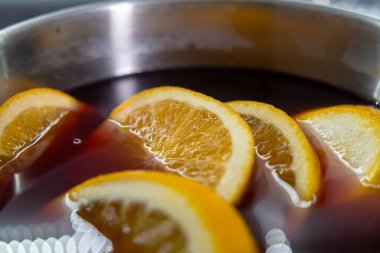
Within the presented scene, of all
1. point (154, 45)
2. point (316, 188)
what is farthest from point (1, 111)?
point (316, 188)

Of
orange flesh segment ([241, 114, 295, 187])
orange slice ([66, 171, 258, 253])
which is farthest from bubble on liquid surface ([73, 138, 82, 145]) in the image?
orange flesh segment ([241, 114, 295, 187])

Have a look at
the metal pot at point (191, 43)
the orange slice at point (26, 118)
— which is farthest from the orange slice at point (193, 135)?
the metal pot at point (191, 43)

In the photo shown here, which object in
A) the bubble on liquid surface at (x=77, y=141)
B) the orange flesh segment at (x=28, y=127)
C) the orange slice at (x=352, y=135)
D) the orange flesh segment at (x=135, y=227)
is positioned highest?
the orange slice at (x=352, y=135)

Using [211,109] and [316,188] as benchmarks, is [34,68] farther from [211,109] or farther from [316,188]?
[316,188]

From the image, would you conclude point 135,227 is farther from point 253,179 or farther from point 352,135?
point 352,135

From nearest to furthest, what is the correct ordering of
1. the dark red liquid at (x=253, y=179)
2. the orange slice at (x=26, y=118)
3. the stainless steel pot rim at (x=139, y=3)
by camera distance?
the dark red liquid at (x=253, y=179) → the orange slice at (x=26, y=118) → the stainless steel pot rim at (x=139, y=3)

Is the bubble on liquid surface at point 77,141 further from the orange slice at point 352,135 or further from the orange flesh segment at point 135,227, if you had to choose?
the orange slice at point 352,135
